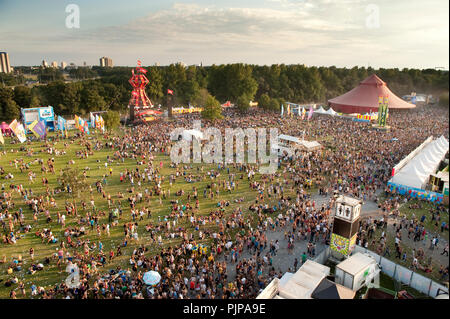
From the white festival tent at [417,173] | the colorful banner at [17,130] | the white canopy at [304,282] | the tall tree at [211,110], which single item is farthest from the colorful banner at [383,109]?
the colorful banner at [17,130]

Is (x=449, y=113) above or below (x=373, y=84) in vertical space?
below

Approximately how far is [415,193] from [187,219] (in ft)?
49.5

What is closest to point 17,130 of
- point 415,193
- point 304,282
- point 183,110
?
point 304,282

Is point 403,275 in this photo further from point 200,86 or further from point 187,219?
point 200,86

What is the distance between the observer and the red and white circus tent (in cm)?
4644

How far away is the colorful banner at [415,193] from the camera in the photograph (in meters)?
19.2

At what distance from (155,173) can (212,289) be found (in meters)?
14.0

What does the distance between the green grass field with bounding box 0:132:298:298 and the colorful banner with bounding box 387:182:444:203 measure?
9.65 metres

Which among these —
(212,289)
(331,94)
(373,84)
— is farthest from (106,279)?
(331,94)

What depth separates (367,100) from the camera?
154 feet

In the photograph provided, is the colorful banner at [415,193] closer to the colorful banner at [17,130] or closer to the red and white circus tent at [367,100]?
the red and white circus tent at [367,100]
